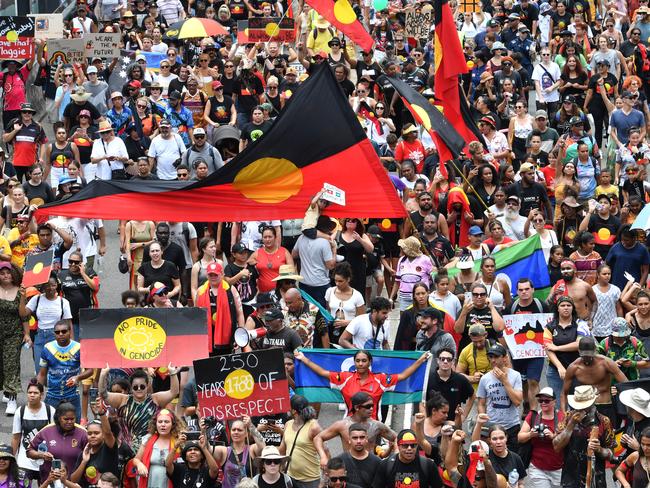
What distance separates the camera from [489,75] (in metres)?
26.7

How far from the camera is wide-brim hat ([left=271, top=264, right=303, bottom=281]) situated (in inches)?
735

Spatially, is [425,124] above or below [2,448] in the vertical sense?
above

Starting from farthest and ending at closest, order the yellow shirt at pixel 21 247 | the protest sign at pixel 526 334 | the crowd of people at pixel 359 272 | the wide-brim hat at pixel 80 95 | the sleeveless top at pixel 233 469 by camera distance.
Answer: the wide-brim hat at pixel 80 95 < the yellow shirt at pixel 21 247 < the protest sign at pixel 526 334 < the crowd of people at pixel 359 272 < the sleeveless top at pixel 233 469

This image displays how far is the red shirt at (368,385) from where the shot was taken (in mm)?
16672

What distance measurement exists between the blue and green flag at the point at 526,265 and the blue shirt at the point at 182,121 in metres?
6.04

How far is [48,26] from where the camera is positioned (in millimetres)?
27656

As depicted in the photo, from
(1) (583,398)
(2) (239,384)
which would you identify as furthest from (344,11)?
(1) (583,398)

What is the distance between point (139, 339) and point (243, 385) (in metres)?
1.38

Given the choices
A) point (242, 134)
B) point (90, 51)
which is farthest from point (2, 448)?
point (90, 51)

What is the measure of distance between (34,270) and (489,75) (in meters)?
9.48

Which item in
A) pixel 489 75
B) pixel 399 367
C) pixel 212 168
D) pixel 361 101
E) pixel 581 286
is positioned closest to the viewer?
pixel 399 367

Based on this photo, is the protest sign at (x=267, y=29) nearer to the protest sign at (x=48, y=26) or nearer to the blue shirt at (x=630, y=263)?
the protest sign at (x=48, y=26)

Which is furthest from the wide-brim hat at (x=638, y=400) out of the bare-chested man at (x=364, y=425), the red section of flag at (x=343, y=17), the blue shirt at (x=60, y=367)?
the red section of flag at (x=343, y=17)

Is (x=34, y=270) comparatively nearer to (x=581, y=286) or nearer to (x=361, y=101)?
(x=581, y=286)
